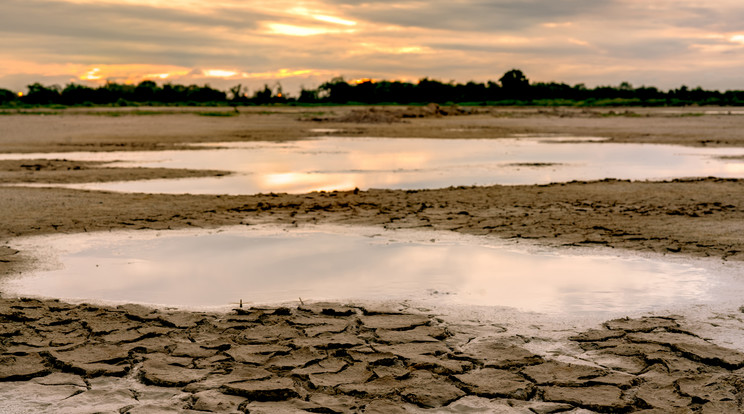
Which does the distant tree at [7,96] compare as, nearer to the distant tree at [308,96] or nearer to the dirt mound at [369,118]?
the distant tree at [308,96]

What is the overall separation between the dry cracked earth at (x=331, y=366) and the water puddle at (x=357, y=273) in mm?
638

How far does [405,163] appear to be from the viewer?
1941 centimetres

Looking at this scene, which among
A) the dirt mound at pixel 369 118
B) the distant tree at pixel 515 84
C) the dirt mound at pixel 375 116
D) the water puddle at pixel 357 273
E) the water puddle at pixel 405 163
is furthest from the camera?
the distant tree at pixel 515 84

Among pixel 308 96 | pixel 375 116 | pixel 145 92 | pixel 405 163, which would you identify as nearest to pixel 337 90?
pixel 308 96

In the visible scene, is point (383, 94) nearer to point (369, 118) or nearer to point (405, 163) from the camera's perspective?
point (369, 118)

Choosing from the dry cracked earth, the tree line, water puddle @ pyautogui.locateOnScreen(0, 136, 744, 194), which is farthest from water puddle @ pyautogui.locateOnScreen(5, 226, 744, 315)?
the tree line

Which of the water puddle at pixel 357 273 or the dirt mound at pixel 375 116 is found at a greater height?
the dirt mound at pixel 375 116

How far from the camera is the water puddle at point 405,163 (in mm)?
14828

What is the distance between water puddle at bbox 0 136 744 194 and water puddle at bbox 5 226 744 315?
16.0 ft

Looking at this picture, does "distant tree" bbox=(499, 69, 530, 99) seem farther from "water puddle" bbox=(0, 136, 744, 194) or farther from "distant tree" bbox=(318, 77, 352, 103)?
"water puddle" bbox=(0, 136, 744, 194)

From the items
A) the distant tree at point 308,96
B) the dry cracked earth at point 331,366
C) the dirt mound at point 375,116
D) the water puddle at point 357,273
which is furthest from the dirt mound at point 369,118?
the distant tree at point 308,96

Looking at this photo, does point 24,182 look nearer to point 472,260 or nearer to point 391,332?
point 472,260

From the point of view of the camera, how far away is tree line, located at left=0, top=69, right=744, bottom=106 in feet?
304

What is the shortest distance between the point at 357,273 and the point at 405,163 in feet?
39.7
